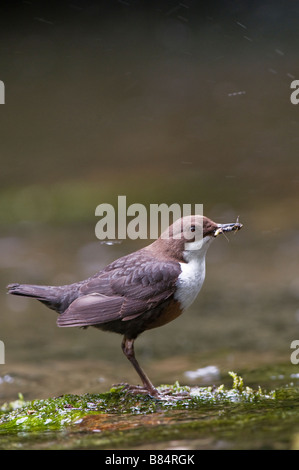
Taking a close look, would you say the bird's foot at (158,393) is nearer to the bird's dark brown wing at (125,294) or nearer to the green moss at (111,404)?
Answer: the green moss at (111,404)

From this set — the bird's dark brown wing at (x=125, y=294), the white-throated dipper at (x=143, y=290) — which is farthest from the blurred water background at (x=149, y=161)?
the bird's dark brown wing at (x=125, y=294)

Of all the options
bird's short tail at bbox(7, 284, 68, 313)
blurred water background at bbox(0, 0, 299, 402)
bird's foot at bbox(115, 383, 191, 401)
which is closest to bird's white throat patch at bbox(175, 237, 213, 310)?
bird's foot at bbox(115, 383, 191, 401)

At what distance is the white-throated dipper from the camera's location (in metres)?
3.81

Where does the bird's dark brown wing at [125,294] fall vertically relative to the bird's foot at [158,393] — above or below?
above

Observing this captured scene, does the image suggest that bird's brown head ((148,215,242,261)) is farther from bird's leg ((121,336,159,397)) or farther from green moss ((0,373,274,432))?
green moss ((0,373,274,432))

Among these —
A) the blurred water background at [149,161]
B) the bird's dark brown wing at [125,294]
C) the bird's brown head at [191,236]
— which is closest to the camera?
the bird's dark brown wing at [125,294]

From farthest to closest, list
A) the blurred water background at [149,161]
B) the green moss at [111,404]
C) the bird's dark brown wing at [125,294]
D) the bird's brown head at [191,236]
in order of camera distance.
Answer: the blurred water background at [149,161] < the bird's brown head at [191,236] < the bird's dark brown wing at [125,294] < the green moss at [111,404]

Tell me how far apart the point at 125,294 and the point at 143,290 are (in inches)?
4.1

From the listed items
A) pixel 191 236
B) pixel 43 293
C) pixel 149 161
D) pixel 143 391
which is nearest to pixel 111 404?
pixel 143 391

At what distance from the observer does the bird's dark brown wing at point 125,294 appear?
12.5 feet

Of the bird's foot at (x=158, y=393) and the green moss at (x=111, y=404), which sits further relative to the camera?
the bird's foot at (x=158, y=393)

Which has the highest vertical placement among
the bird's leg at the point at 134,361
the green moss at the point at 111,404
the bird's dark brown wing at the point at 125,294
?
the bird's dark brown wing at the point at 125,294

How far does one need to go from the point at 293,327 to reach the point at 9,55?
8.37 m

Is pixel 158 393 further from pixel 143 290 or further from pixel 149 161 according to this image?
pixel 149 161
